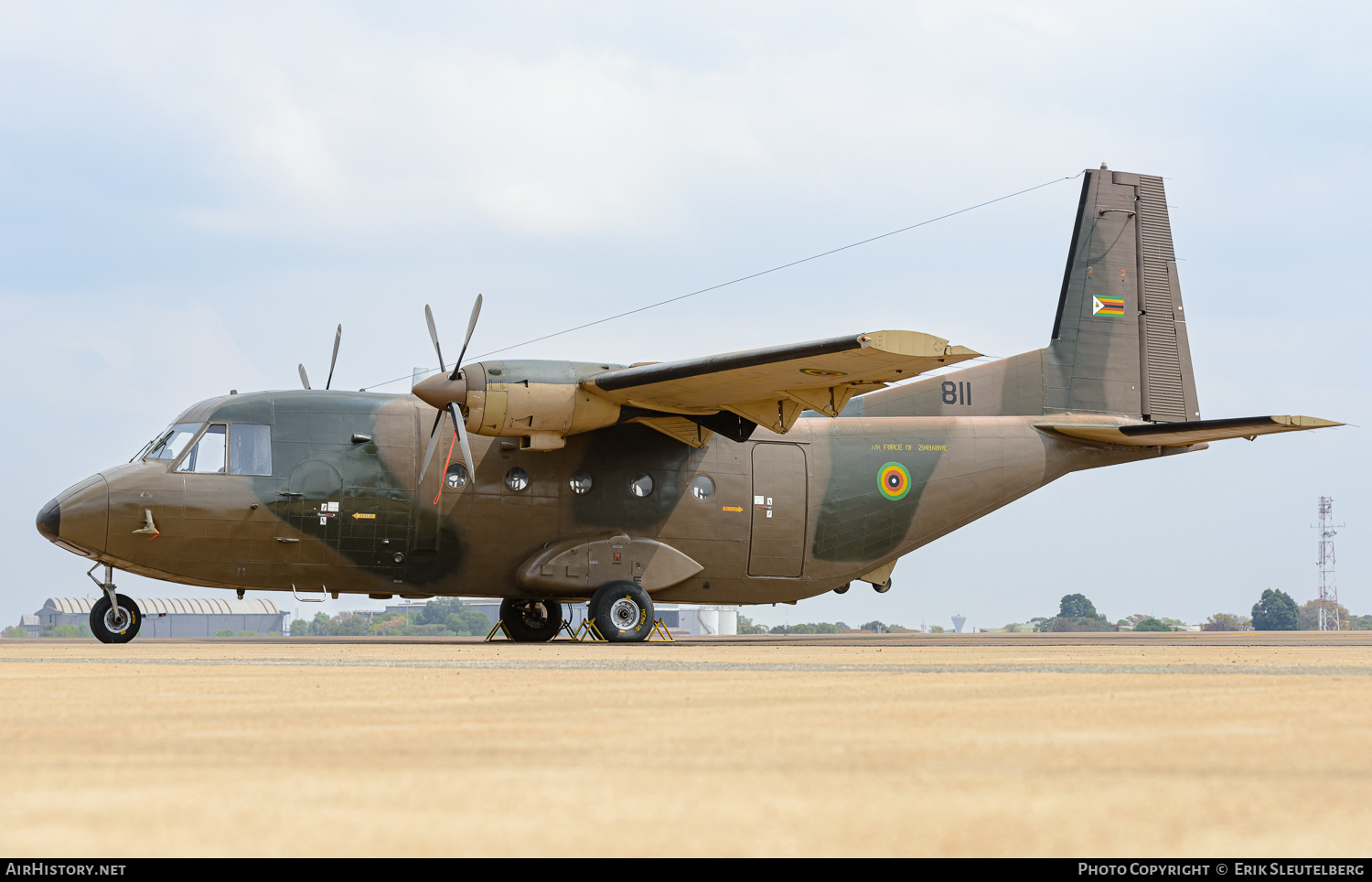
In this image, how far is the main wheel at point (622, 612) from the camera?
17.3 meters

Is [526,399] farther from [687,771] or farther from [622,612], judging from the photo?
[687,771]

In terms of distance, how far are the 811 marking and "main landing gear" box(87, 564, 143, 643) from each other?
1338 centimetres

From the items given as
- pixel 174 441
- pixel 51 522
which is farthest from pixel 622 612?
pixel 51 522

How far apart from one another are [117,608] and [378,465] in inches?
163

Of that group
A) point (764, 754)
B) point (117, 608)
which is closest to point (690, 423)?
point (117, 608)

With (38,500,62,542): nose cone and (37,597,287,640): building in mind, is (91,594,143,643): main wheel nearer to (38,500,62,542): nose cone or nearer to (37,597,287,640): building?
(38,500,62,542): nose cone

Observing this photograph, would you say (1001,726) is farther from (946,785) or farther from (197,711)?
(197,711)

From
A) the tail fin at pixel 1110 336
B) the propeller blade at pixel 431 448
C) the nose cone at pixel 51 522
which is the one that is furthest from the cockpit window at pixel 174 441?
the tail fin at pixel 1110 336

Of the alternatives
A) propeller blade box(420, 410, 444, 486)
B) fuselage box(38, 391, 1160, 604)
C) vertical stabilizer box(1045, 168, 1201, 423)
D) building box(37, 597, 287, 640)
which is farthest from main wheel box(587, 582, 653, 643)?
building box(37, 597, 287, 640)

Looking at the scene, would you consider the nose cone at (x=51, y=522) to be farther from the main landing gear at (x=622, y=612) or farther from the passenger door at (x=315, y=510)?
the main landing gear at (x=622, y=612)

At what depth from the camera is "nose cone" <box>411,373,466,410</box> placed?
1572 centimetres

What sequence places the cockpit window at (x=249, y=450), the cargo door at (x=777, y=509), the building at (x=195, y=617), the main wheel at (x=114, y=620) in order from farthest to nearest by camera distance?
the building at (x=195, y=617)
the cargo door at (x=777, y=509)
the cockpit window at (x=249, y=450)
the main wheel at (x=114, y=620)

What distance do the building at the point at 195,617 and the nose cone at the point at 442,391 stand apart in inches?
1547

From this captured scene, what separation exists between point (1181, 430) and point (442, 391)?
11993 millimetres
